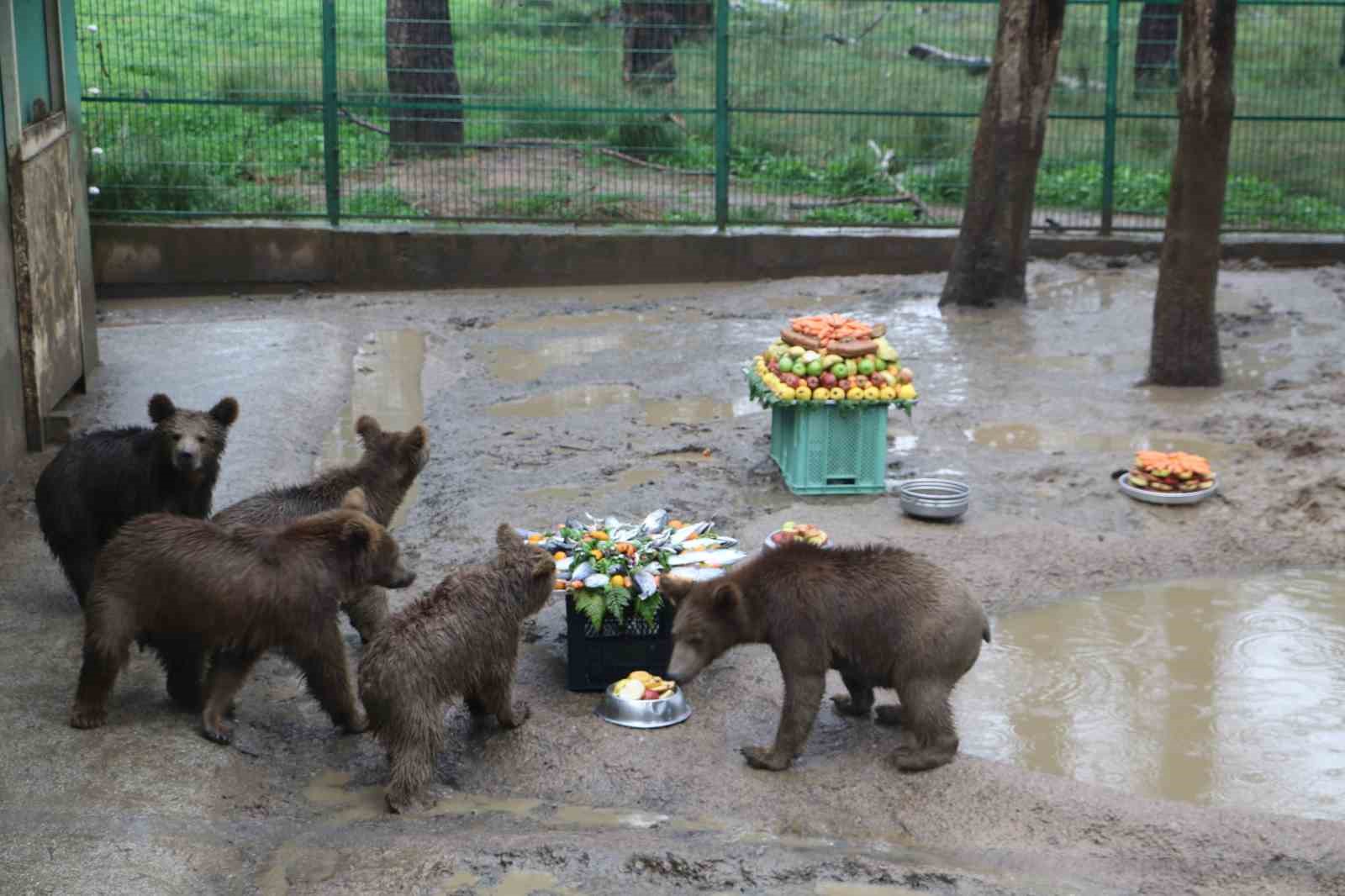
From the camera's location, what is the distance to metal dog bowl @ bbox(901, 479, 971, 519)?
9594 millimetres

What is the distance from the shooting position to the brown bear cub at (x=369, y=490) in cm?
766

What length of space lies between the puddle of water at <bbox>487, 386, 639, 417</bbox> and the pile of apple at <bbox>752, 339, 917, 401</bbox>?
2.49 meters

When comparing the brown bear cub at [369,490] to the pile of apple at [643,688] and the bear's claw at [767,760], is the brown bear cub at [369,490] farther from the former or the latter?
the bear's claw at [767,760]

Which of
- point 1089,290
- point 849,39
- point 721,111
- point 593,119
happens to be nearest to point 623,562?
point 1089,290

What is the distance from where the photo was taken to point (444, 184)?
17844 millimetres

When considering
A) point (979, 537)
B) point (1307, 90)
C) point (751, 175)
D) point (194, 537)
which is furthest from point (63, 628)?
point (1307, 90)

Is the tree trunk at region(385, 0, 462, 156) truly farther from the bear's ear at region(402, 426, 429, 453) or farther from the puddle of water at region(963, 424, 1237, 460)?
the bear's ear at region(402, 426, 429, 453)

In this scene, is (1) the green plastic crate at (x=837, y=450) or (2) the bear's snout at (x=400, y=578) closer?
(2) the bear's snout at (x=400, y=578)

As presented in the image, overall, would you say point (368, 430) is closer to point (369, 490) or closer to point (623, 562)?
point (369, 490)

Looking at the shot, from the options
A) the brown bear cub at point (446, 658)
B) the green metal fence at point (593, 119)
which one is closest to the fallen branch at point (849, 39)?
the green metal fence at point (593, 119)

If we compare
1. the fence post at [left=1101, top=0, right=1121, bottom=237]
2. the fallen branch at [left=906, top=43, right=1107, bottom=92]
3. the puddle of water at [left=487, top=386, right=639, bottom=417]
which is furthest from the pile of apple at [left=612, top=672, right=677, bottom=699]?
the fallen branch at [left=906, top=43, right=1107, bottom=92]

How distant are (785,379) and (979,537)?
1.61 metres

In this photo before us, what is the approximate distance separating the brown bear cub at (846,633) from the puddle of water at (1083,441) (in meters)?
4.62

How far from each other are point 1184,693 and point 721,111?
35.5 ft
